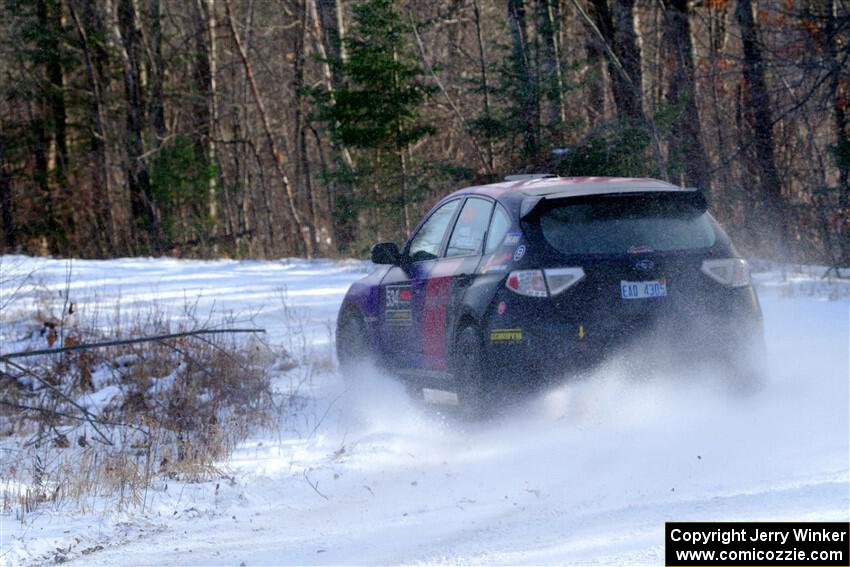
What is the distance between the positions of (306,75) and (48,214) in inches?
415

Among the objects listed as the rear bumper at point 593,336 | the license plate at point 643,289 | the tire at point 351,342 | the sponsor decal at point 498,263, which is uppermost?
the sponsor decal at point 498,263

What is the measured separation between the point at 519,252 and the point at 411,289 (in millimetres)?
1831

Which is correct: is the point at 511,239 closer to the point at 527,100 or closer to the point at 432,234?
the point at 432,234

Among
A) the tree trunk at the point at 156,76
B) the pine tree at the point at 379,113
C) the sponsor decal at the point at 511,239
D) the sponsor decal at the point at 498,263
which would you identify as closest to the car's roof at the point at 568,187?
the sponsor decal at the point at 511,239

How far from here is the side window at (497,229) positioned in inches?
321

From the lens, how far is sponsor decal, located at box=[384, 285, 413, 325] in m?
9.54

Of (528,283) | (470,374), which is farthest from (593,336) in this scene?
(470,374)

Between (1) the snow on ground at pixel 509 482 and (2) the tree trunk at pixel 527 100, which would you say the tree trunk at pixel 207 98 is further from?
(1) the snow on ground at pixel 509 482

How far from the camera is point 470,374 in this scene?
321 inches

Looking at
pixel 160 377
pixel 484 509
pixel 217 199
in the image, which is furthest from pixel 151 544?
pixel 217 199

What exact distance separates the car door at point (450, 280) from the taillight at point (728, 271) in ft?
5.20

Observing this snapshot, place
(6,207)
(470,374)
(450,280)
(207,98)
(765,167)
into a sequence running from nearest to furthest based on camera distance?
1. (470,374)
2. (450,280)
3. (765,167)
4. (6,207)
5. (207,98)

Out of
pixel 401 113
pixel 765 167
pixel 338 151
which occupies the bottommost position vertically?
pixel 765 167

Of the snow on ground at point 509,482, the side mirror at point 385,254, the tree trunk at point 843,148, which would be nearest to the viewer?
the snow on ground at point 509,482
